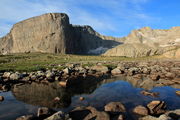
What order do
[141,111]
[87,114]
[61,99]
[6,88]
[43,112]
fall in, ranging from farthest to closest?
[6,88]
[61,99]
[141,111]
[43,112]
[87,114]

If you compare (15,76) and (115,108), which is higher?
(15,76)

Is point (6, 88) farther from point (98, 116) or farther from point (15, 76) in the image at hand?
point (98, 116)

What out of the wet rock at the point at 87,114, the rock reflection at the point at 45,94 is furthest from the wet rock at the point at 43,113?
the rock reflection at the point at 45,94

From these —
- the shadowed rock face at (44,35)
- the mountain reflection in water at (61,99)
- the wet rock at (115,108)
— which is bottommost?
the mountain reflection in water at (61,99)

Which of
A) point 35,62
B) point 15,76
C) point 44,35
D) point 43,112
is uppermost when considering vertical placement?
point 44,35

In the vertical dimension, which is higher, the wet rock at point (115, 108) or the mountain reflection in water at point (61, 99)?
the wet rock at point (115, 108)

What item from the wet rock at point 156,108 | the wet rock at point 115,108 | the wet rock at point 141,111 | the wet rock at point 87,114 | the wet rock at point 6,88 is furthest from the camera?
the wet rock at point 6,88

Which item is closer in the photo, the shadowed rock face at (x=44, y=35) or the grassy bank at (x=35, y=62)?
the grassy bank at (x=35, y=62)

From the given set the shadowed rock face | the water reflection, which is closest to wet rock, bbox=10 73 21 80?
the water reflection

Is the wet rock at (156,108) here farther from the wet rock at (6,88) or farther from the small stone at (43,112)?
the wet rock at (6,88)

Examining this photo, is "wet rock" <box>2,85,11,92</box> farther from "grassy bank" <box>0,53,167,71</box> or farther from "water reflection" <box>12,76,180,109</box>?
"grassy bank" <box>0,53,167,71</box>

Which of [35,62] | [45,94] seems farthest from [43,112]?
[35,62]

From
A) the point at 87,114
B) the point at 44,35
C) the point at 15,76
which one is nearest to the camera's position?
the point at 87,114

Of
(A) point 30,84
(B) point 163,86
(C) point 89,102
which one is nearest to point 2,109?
Answer: (C) point 89,102
